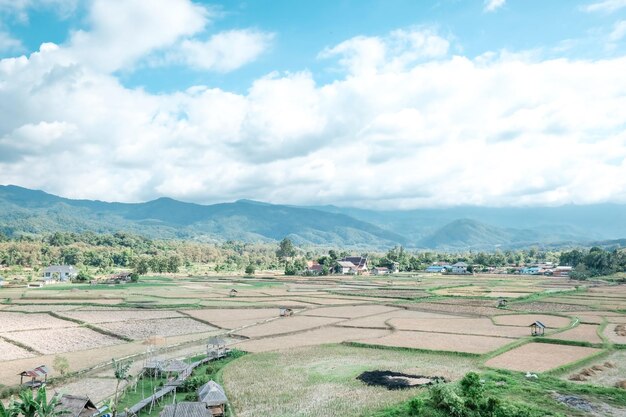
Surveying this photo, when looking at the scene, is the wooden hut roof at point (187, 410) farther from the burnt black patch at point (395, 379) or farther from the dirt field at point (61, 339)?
the dirt field at point (61, 339)

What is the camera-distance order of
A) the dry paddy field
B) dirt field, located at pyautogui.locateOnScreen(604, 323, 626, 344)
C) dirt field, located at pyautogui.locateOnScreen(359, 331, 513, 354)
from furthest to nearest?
dirt field, located at pyautogui.locateOnScreen(604, 323, 626, 344)
dirt field, located at pyautogui.locateOnScreen(359, 331, 513, 354)
the dry paddy field

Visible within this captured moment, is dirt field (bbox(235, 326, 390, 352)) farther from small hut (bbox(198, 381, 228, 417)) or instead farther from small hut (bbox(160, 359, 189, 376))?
small hut (bbox(198, 381, 228, 417))

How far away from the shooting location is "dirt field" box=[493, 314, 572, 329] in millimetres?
41100

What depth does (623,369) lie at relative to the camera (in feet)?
85.1

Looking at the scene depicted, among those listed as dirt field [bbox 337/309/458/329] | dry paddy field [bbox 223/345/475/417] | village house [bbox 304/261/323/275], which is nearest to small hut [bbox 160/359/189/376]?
dry paddy field [bbox 223/345/475/417]

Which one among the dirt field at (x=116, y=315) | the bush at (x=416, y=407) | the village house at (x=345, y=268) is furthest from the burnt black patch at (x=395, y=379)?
the village house at (x=345, y=268)

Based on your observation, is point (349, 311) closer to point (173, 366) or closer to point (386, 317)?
point (386, 317)

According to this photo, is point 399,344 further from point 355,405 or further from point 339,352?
point 355,405

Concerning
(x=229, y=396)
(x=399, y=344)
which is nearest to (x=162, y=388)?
(x=229, y=396)

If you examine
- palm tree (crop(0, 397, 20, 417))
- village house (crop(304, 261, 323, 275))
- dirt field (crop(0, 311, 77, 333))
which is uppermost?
village house (crop(304, 261, 323, 275))

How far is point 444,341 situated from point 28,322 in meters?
35.1

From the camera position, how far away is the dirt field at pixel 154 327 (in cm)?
3756

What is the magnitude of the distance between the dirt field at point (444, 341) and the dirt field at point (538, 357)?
1.51m

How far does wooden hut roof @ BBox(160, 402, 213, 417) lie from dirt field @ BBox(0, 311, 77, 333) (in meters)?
26.2
